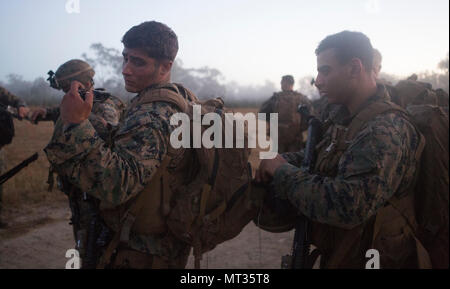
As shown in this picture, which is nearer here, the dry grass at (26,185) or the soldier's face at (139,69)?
the soldier's face at (139,69)

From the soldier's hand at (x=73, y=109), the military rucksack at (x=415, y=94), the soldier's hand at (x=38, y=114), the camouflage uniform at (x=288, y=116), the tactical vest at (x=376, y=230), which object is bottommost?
the camouflage uniform at (x=288, y=116)

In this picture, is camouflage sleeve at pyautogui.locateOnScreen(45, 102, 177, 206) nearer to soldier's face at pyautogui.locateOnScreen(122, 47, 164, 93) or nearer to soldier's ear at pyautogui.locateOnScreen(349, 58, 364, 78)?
soldier's face at pyautogui.locateOnScreen(122, 47, 164, 93)

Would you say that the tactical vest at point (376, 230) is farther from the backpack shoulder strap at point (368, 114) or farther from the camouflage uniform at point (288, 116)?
the camouflage uniform at point (288, 116)

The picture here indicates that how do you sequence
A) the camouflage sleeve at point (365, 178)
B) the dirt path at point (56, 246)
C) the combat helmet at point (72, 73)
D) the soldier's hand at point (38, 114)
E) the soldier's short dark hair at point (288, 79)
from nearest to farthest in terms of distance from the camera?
the camouflage sleeve at point (365, 178)
the soldier's hand at point (38, 114)
the combat helmet at point (72, 73)
the dirt path at point (56, 246)
the soldier's short dark hair at point (288, 79)

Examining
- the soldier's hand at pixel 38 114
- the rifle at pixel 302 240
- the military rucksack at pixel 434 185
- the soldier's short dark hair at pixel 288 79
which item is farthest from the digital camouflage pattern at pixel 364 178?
the soldier's short dark hair at pixel 288 79

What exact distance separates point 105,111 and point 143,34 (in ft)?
3.80

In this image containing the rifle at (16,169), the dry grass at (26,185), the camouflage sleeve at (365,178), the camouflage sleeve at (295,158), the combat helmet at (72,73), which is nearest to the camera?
the camouflage sleeve at (365,178)

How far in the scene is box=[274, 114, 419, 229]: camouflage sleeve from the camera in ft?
6.10

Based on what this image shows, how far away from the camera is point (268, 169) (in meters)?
2.24

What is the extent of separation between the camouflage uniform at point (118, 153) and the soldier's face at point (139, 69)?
227 millimetres

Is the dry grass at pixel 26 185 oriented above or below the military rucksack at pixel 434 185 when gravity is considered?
below

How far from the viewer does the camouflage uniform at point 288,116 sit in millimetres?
8898

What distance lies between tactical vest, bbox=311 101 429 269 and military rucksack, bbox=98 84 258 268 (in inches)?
21.4

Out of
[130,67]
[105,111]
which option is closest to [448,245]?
[130,67]
